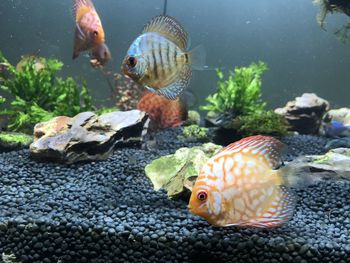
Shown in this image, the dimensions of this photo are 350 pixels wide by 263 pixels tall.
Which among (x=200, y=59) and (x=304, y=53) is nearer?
(x=200, y=59)

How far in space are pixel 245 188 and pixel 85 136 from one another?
2282mm

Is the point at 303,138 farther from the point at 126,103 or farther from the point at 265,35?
the point at 265,35

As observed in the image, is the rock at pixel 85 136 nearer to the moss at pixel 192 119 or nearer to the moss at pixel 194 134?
the moss at pixel 194 134

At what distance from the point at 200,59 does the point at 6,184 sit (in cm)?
216

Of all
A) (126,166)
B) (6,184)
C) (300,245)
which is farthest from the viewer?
(126,166)

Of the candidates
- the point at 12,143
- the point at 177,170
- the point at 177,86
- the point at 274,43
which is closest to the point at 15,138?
the point at 12,143

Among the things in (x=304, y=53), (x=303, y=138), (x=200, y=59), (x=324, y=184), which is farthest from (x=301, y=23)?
(x=200, y=59)

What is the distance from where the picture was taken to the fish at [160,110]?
5789mm

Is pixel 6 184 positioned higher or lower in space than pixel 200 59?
lower

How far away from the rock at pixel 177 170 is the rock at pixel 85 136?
70 centimetres

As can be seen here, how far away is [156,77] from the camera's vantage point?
2.35 meters

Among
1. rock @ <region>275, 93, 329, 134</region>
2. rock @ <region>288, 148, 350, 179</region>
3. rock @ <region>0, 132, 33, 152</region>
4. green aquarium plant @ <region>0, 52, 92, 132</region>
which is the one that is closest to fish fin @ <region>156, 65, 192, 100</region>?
rock @ <region>288, 148, 350, 179</region>

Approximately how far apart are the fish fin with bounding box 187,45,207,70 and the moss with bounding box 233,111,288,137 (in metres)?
3.01

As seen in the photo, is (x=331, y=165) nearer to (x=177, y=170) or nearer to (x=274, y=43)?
(x=177, y=170)
